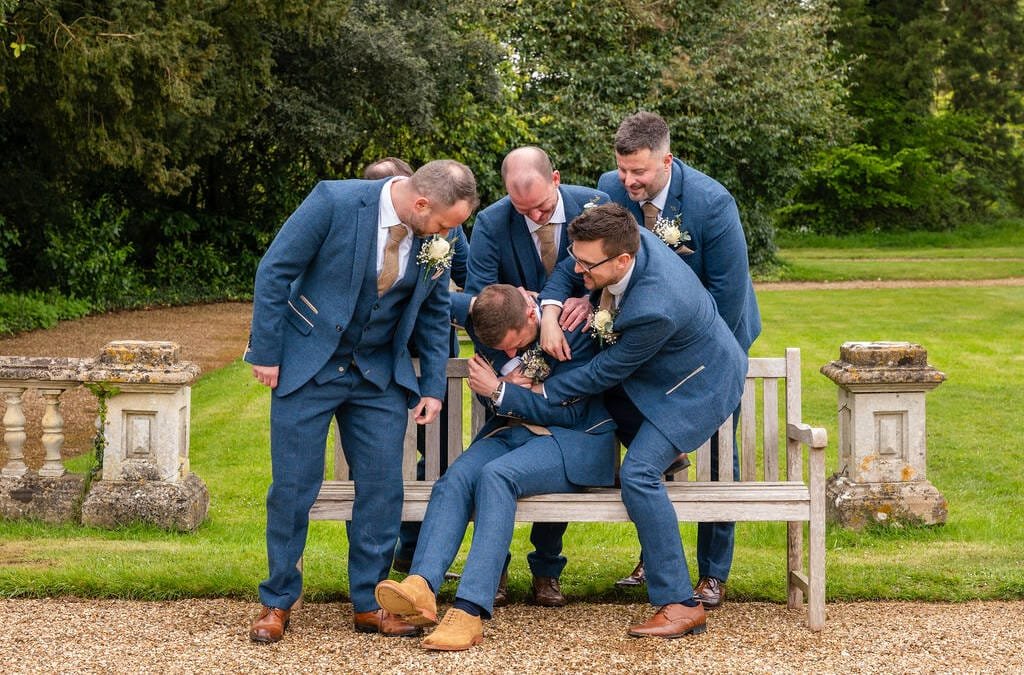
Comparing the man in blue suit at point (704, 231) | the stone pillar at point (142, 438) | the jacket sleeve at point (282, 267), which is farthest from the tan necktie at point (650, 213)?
the stone pillar at point (142, 438)

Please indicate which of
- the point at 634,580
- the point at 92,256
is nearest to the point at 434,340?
the point at 634,580

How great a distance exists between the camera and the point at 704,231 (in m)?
4.85

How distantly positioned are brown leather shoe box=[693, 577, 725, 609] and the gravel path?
61mm

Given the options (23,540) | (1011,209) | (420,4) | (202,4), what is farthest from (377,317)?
(1011,209)

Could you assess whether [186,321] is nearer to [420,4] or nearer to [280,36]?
[280,36]

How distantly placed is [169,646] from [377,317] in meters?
1.42

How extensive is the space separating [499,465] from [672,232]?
46.6 inches

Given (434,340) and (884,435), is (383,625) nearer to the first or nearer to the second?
(434,340)

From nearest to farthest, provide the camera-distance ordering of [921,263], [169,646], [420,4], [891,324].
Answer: [169,646]
[891,324]
[420,4]
[921,263]

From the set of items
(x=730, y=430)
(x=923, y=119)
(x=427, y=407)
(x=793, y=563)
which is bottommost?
(x=793, y=563)

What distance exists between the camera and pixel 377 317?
4430 mm

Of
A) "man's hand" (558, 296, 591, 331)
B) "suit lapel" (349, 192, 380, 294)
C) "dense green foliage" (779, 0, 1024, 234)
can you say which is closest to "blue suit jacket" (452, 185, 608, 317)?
"man's hand" (558, 296, 591, 331)

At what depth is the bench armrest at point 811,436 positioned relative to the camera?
4656 millimetres

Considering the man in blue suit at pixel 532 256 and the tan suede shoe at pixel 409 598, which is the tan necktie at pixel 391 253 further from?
the tan suede shoe at pixel 409 598
